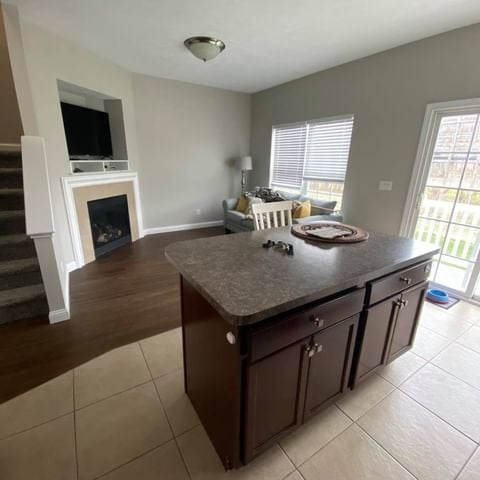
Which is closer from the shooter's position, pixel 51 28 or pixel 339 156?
pixel 51 28

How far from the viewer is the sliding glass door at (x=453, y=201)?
268cm

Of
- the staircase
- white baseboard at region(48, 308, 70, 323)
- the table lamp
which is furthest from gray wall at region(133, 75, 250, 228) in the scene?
white baseboard at region(48, 308, 70, 323)

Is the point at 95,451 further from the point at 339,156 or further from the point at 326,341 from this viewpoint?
the point at 339,156

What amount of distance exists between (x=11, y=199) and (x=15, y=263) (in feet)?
2.67

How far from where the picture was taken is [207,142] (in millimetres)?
5230

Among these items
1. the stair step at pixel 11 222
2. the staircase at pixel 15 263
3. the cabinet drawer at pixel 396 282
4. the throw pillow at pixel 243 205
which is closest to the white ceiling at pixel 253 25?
the staircase at pixel 15 263

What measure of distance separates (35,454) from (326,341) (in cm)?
157

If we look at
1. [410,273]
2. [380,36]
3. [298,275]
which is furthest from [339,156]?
[298,275]

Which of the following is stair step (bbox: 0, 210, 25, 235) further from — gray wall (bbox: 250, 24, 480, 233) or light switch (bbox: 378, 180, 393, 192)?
light switch (bbox: 378, 180, 393, 192)

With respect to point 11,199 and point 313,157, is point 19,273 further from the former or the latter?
point 313,157

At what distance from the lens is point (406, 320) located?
1.71 meters

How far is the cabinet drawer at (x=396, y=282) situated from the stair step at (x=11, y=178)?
3.67 metres

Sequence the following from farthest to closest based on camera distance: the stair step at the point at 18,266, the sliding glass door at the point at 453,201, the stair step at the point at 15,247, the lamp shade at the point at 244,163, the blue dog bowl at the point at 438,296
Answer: the lamp shade at the point at 244,163
the blue dog bowl at the point at 438,296
the sliding glass door at the point at 453,201
the stair step at the point at 15,247
the stair step at the point at 18,266

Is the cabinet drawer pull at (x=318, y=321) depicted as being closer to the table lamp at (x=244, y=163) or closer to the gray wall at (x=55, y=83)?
the gray wall at (x=55, y=83)
